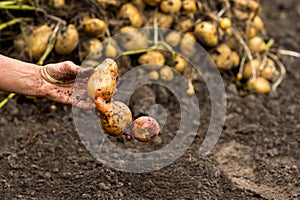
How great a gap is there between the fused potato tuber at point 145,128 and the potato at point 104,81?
14 centimetres

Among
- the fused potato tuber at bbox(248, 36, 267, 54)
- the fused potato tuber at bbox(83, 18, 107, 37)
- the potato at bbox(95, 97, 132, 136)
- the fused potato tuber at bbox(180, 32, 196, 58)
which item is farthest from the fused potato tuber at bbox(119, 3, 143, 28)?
the potato at bbox(95, 97, 132, 136)

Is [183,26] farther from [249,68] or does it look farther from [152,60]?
[249,68]

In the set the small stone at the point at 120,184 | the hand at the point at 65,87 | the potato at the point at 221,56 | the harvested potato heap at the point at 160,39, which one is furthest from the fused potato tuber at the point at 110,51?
the small stone at the point at 120,184

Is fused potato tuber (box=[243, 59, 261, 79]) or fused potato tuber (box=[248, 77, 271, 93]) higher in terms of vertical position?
fused potato tuber (box=[243, 59, 261, 79])

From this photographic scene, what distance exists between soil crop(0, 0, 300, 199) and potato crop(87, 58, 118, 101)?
1.31 feet

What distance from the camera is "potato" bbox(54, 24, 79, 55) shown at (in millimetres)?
2404

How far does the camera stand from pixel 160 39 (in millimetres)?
2598

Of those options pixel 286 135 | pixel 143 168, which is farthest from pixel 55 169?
pixel 286 135

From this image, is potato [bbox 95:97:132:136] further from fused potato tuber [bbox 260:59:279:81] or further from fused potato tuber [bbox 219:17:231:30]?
fused potato tuber [bbox 260:59:279:81]

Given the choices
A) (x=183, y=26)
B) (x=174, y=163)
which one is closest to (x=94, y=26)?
(x=183, y=26)

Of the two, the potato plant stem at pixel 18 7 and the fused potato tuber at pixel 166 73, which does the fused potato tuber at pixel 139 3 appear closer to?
the fused potato tuber at pixel 166 73

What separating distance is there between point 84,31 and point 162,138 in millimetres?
648

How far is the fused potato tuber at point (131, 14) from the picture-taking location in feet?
8.29

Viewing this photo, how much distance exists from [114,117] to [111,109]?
0.04m
